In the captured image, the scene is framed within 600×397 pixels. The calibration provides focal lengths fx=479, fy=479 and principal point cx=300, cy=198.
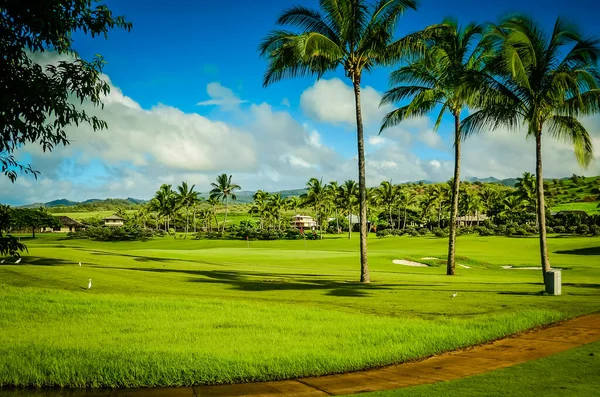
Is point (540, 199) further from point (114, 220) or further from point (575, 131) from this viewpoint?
point (114, 220)

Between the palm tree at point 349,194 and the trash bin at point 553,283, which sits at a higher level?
the palm tree at point 349,194

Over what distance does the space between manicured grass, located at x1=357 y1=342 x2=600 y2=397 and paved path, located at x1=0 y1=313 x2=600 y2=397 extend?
0.39m

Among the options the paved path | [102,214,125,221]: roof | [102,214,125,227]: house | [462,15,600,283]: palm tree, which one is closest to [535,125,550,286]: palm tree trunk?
[462,15,600,283]: palm tree

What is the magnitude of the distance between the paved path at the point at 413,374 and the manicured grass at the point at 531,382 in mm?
394

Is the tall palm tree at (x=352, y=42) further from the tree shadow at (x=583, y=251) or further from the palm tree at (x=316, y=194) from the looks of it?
the palm tree at (x=316, y=194)

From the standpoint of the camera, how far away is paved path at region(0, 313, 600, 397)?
7332 millimetres

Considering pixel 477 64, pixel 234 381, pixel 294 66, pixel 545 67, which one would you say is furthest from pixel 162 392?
pixel 477 64

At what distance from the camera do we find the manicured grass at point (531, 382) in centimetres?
671

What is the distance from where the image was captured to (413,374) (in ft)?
26.8

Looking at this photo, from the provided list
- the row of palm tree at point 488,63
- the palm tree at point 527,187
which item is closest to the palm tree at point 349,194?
the palm tree at point 527,187

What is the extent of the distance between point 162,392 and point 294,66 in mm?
19016

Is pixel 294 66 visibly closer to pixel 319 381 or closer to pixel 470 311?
pixel 470 311

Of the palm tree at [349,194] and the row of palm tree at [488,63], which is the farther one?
the palm tree at [349,194]

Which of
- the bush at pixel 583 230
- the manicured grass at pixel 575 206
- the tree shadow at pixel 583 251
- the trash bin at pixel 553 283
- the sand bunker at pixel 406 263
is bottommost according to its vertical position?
the sand bunker at pixel 406 263
